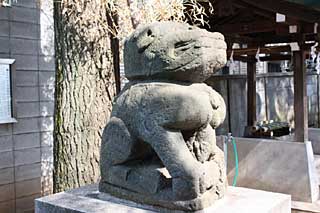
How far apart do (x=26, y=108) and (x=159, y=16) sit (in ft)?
7.12

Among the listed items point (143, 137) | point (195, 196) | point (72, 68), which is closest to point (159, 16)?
point (72, 68)

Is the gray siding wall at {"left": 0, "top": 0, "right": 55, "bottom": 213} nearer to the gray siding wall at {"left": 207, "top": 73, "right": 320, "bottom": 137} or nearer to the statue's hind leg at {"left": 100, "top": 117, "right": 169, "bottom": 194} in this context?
the statue's hind leg at {"left": 100, "top": 117, "right": 169, "bottom": 194}

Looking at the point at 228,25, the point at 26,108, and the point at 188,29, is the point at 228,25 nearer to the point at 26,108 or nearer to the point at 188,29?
the point at 26,108

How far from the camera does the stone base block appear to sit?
4488 millimetres

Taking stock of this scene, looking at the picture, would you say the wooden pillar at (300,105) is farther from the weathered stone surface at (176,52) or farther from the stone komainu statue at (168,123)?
the weathered stone surface at (176,52)

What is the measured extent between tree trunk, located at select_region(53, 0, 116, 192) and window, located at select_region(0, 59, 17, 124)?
139cm

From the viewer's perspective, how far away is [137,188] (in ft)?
6.69

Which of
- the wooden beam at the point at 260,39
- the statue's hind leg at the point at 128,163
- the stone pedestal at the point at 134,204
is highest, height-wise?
the wooden beam at the point at 260,39

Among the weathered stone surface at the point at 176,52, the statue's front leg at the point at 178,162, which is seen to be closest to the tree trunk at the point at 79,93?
the weathered stone surface at the point at 176,52

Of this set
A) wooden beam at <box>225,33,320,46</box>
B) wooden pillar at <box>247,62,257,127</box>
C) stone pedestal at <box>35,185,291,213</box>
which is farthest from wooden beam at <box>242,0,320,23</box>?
stone pedestal at <box>35,185,291,213</box>

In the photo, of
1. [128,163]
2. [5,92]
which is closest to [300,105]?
[128,163]

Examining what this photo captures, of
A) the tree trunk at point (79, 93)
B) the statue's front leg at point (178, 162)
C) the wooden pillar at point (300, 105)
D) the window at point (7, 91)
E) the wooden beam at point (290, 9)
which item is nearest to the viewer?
the statue's front leg at point (178, 162)

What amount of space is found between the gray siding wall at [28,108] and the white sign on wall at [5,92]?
0.35 feet

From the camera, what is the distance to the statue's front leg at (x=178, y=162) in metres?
1.85
